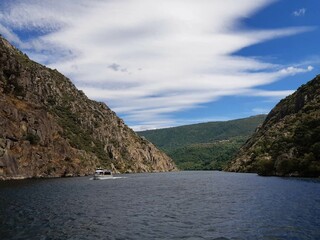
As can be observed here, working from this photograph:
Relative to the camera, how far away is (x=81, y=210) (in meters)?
66.5

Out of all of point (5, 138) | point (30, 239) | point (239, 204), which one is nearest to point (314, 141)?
point (239, 204)

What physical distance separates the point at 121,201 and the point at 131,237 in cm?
3820

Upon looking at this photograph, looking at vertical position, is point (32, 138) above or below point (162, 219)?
above

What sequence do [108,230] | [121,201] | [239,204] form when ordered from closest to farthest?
[108,230], [239,204], [121,201]

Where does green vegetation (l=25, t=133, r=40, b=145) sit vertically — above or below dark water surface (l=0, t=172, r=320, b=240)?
above

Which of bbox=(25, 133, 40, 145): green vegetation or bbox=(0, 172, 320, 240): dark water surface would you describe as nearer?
bbox=(0, 172, 320, 240): dark water surface

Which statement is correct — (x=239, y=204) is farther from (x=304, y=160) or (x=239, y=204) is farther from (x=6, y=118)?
(x=6, y=118)

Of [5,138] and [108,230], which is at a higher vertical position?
Answer: [5,138]

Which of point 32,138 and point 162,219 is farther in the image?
point 32,138

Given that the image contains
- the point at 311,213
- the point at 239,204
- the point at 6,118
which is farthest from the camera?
the point at 6,118

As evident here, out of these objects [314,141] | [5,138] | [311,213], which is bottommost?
[311,213]

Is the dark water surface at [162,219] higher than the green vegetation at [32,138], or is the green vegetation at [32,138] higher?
the green vegetation at [32,138]

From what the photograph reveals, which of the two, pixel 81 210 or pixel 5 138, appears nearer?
pixel 81 210

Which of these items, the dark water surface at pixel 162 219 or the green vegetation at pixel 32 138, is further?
the green vegetation at pixel 32 138
